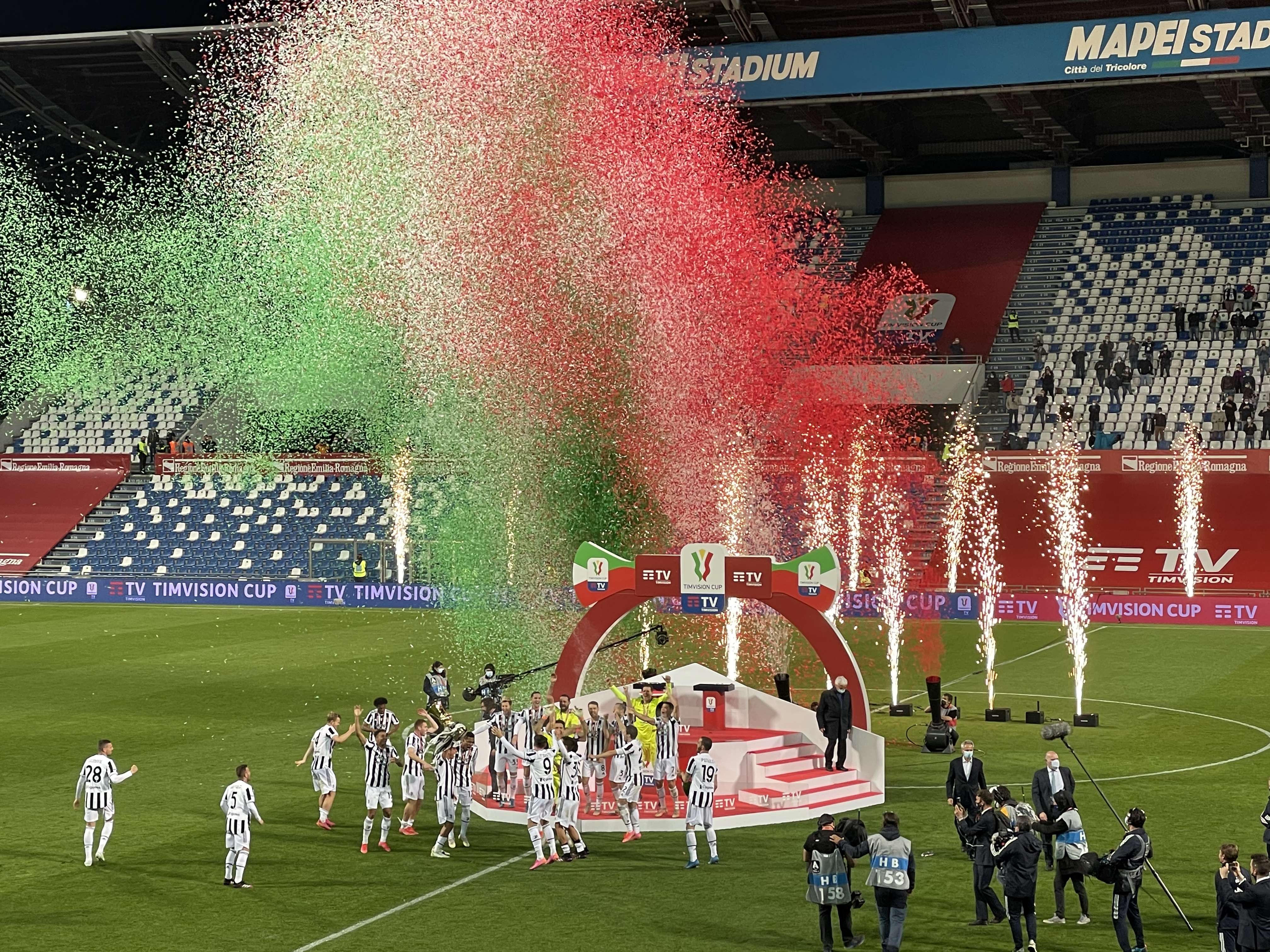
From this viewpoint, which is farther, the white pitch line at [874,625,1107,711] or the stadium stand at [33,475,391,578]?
the stadium stand at [33,475,391,578]

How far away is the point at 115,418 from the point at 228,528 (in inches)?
461

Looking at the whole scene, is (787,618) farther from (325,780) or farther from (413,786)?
(325,780)

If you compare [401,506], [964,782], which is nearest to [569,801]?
[964,782]

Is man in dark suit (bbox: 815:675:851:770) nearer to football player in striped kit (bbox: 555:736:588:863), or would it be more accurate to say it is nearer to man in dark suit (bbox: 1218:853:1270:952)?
football player in striped kit (bbox: 555:736:588:863)

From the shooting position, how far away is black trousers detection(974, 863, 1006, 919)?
55.0ft

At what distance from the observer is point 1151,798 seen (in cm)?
2333

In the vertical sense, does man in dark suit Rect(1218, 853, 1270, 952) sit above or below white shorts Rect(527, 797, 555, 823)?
below

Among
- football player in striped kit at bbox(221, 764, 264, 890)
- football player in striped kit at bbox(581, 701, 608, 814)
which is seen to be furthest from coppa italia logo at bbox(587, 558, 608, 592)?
football player in striped kit at bbox(221, 764, 264, 890)

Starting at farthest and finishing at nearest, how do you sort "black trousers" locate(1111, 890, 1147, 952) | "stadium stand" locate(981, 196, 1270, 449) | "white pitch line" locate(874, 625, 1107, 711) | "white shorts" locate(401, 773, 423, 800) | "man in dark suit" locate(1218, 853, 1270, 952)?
"stadium stand" locate(981, 196, 1270, 449), "white pitch line" locate(874, 625, 1107, 711), "white shorts" locate(401, 773, 423, 800), "black trousers" locate(1111, 890, 1147, 952), "man in dark suit" locate(1218, 853, 1270, 952)

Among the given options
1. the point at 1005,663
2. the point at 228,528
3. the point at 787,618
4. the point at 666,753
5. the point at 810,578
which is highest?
the point at 228,528

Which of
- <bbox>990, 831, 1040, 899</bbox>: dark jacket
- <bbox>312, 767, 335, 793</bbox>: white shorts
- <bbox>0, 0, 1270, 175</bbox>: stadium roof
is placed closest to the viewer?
<bbox>990, 831, 1040, 899</bbox>: dark jacket

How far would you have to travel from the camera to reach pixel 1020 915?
1583 cm

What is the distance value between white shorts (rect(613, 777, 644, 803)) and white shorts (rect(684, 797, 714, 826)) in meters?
1.22

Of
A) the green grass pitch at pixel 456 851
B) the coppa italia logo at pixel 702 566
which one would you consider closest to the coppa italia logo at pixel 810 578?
the coppa italia logo at pixel 702 566
